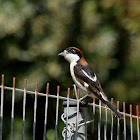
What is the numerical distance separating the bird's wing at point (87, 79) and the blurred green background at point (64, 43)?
5.22 ft

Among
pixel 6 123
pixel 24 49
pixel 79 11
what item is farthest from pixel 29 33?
pixel 6 123

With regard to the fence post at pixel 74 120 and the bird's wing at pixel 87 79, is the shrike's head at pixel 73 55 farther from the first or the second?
the fence post at pixel 74 120

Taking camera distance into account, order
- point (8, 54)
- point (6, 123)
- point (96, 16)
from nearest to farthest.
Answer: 1. point (6, 123)
2. point (8, 54)
3. point (96, 16)

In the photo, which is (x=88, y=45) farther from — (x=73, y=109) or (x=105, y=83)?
(x=73, y=109)

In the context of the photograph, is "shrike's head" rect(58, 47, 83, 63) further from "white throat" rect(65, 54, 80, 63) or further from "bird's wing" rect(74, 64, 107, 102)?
"bird's wing" rect(74, 64, 107, 102)

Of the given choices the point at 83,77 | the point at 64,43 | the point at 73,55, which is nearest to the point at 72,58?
the point at 73,55

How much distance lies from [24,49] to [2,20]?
710 mm

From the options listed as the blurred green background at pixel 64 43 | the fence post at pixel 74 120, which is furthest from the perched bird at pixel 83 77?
the blurred green background at pixel 64 43

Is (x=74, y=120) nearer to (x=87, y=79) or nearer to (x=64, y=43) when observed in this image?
(x=87, y=79)

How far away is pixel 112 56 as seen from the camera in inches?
372

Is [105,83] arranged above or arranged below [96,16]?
below

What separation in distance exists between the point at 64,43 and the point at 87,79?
2352 mm

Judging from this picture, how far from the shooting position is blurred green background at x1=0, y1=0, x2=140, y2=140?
8.66m

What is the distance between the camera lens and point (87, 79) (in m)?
6.82
